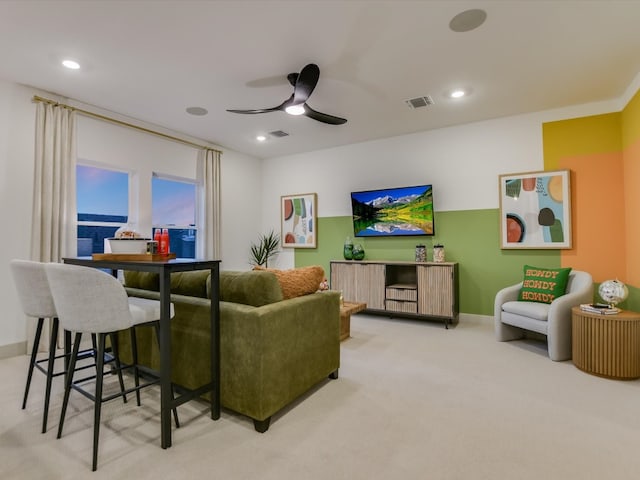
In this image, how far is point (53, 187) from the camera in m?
3.86

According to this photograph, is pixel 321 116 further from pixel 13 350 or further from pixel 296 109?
pixel 13 350

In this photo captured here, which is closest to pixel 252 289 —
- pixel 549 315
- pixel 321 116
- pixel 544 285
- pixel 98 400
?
pixel 98 400

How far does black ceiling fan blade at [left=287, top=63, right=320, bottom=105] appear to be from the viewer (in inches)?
120

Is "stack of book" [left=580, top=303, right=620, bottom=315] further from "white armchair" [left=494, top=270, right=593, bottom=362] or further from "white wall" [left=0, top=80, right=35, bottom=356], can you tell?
"white wall" [left=0, top=80, right=35, bottom=356]

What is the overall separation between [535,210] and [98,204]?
232 inches

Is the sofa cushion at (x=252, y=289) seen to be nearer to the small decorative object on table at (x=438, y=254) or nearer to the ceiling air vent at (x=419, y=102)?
the ceiling air vent at (x=419, y=102)

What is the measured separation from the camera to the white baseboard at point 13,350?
11.5ft

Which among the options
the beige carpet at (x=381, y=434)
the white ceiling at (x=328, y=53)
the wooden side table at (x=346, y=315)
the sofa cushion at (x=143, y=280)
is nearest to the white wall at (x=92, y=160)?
the white ceiling at (x=328, y=53)

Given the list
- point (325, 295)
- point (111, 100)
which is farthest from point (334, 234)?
point (111, 100)

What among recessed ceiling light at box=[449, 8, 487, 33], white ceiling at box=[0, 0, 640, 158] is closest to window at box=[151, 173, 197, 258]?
white ceiling at box=[0, 0, 640, 158]

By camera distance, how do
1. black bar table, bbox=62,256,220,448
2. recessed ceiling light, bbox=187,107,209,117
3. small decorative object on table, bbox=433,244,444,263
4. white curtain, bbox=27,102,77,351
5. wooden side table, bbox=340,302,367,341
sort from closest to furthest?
black bar table, bbox=62,256,220,448 < white curtain, bbox=27,102,77,351 < wooden side table, bbox=340,302,367,341 < recessed ceiling light, bbox=187,107,209,117 < small decorative object on table, bbox=433,244,444,263

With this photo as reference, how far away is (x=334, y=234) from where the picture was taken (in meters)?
6.16

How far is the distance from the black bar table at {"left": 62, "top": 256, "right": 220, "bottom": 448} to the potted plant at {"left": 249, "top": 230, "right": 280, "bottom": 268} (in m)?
4.36

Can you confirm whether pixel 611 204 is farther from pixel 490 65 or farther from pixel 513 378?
pixel 513 378
